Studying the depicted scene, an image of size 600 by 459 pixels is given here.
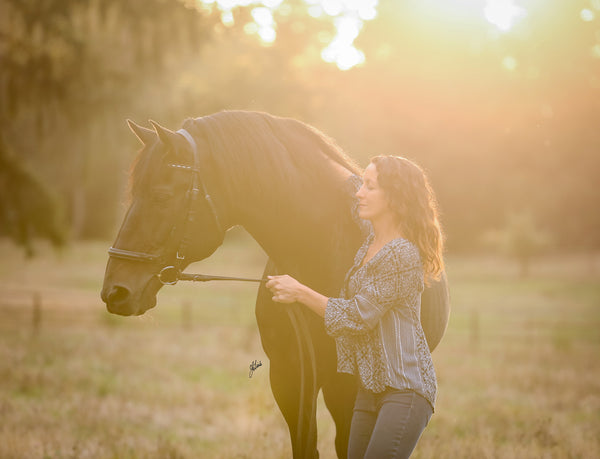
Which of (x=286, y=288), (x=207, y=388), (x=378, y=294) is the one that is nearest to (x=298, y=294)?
(x=286, y=288)

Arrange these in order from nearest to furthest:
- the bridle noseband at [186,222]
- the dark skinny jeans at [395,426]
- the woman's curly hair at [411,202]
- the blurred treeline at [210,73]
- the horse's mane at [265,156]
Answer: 1. the dark skinny jeans at [395,426]
2. the woman's curly hair at [411,202]
3. the bridle noseband at [186,222]
4. the horse's mane at [265,156]
5. the blurred treeline at [210,73]

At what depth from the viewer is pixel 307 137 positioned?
344 cm

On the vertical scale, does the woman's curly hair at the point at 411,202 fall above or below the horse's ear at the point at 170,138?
below

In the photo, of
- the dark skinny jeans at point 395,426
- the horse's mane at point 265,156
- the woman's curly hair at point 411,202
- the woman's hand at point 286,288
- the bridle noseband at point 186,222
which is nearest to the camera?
the dark skinny jeans at point 395,426

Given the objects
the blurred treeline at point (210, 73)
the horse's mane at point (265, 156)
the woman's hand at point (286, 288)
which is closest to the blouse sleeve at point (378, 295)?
the woman's hand at point (286, 288)

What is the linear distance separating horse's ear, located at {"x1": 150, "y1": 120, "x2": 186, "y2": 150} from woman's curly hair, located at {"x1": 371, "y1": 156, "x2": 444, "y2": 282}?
0.93 meters

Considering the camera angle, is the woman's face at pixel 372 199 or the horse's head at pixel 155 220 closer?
the woman's face at pixel 372 199

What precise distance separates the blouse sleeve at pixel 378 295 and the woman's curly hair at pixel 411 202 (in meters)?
0.09

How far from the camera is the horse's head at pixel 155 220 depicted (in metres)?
3.00

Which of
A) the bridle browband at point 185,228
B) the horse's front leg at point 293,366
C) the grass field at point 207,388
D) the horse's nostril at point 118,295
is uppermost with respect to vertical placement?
the bridle browband at point 185,228

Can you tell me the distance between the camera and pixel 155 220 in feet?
9.93

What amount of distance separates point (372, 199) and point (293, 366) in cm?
Answer: 105

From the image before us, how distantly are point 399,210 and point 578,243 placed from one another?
52.4 metres

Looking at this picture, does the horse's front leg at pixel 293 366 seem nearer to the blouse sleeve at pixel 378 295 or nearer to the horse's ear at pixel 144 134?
the blouse sleeve at pixel 378 295
